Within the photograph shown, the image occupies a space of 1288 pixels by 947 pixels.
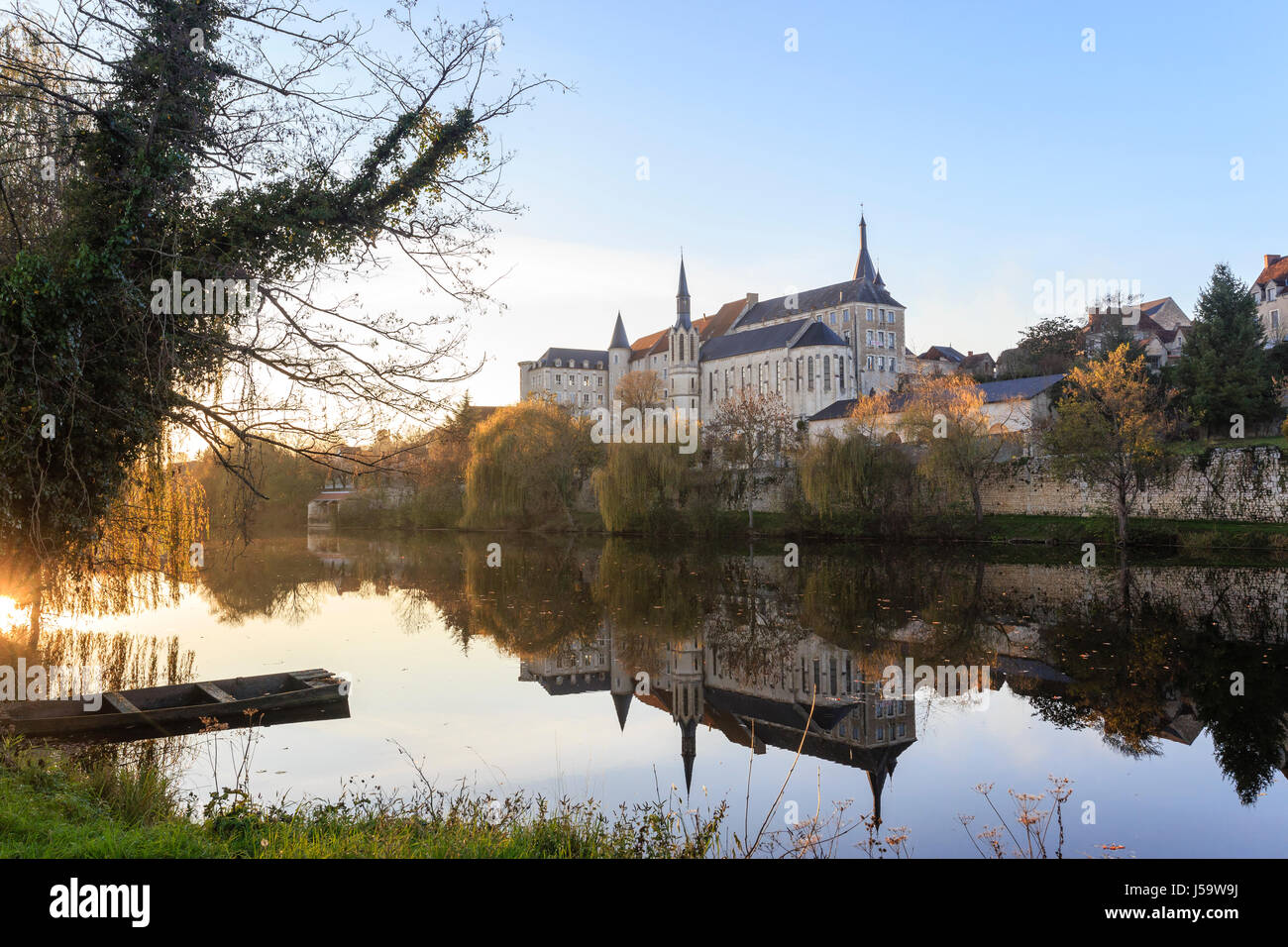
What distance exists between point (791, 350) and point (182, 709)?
72.4m

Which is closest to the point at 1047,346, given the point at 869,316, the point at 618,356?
the point at 869,316

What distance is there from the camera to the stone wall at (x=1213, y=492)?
1308 inches

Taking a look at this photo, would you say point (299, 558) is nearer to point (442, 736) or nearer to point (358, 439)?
point (442, 736)

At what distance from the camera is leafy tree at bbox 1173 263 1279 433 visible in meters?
41.0

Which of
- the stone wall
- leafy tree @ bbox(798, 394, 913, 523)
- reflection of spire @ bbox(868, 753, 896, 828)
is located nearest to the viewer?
reflection of spire @ bbox(868, 753, 896, 828)

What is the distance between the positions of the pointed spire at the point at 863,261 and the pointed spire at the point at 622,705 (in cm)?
7926

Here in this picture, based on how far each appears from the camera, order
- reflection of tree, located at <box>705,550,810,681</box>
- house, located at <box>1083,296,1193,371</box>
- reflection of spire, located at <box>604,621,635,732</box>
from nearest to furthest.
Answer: reflection of spire, located at <box>604,621,635,732</box> → reflection of tree, located at <box>705,550,810,681</box> → house, located at <box>1083,296,1193,371</box>

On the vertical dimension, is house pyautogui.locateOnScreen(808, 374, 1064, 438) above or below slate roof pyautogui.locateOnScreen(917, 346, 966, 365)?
below

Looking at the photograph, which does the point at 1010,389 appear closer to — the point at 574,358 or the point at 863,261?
the point at 863,261

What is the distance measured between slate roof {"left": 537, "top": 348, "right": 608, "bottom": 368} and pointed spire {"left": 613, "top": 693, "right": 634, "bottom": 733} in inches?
3763

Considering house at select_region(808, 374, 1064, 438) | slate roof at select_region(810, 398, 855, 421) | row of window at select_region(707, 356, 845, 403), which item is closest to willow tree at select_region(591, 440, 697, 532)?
house at select_region(808, 374, 1064, 438)

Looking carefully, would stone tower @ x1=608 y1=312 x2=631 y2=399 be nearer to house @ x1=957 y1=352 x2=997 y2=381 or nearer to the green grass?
house @ x1=957 y1=352 x2=997 y2=381

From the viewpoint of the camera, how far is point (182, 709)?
1095cm

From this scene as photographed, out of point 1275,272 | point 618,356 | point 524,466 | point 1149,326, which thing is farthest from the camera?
point 618,356
